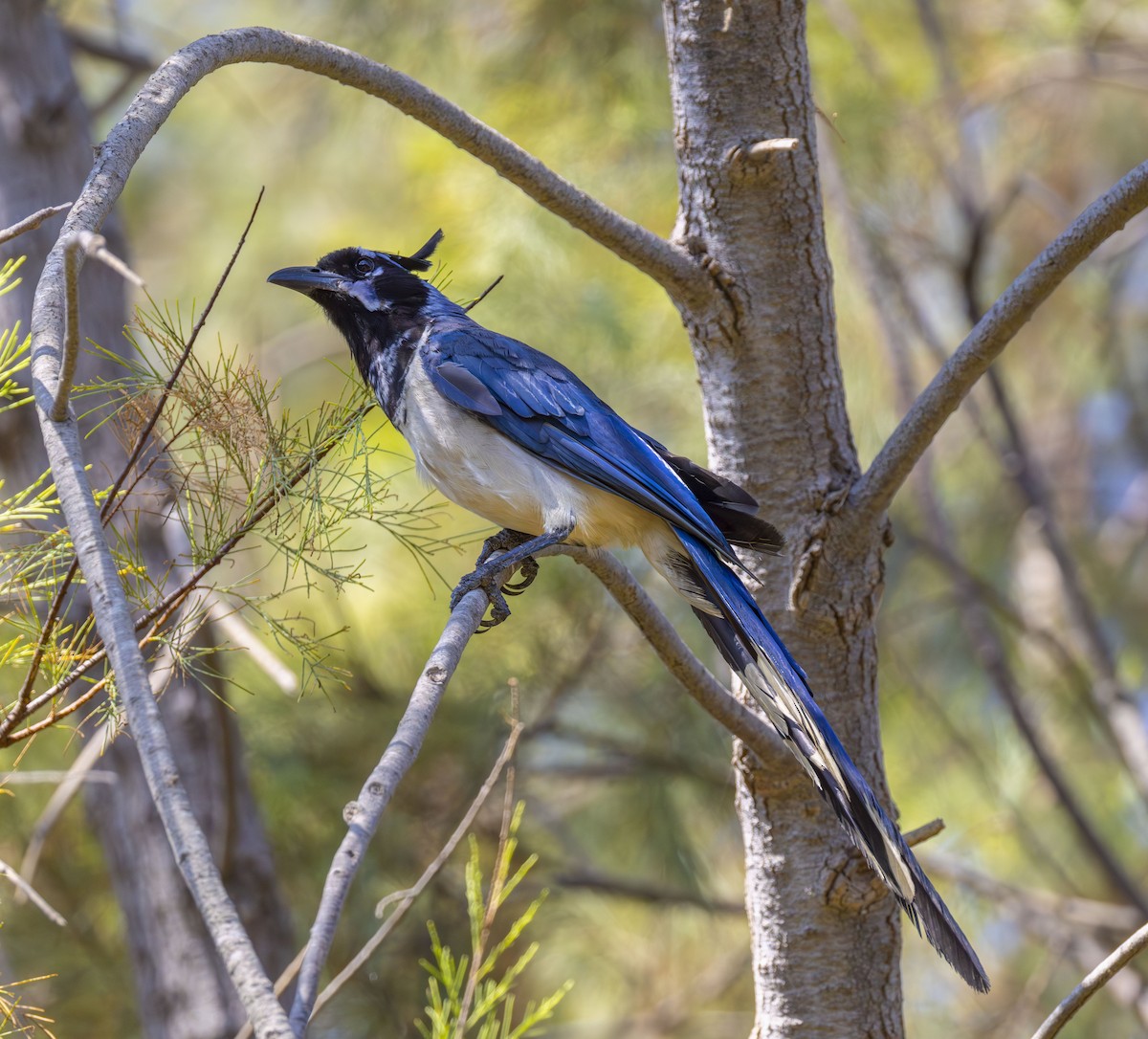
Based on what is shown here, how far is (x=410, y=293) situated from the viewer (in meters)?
3.51

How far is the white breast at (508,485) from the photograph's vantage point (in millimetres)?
2986

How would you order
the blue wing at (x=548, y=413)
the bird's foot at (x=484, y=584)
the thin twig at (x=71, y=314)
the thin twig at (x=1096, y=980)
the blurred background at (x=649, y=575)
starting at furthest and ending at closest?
the blurred background at (x=649, y=575) → the blue wing at (x=548, y=413) → the bird's foot at (x=484, y=584) → the thin twig at (x=1096, y=980) → the thin twig at (x=71, y=314)

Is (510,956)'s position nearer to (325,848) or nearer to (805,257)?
(325,848)

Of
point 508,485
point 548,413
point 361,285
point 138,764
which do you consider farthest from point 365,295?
point 138,764

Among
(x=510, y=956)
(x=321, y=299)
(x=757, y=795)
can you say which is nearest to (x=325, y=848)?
(x=510, y=956)

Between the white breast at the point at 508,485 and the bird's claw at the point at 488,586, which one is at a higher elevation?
the white breast at the point at 508,485

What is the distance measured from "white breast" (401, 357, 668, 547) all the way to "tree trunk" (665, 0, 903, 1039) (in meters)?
0.53

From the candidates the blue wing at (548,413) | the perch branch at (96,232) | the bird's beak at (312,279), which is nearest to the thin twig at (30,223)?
the perch branch at (96,232)

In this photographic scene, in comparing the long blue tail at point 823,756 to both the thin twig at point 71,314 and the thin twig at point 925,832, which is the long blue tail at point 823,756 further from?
the thin twig at point 71,314

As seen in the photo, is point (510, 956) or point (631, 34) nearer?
point (631, 34)

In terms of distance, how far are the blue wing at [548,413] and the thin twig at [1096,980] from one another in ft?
4.12

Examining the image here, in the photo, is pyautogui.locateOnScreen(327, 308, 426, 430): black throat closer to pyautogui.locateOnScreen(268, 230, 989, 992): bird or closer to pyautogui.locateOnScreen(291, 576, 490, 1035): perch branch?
pyautogui.locateOnScreen(268, 230, 989, 992): bird

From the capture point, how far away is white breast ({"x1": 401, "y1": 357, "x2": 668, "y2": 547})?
2.99 m

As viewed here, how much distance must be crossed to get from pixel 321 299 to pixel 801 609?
173cm
